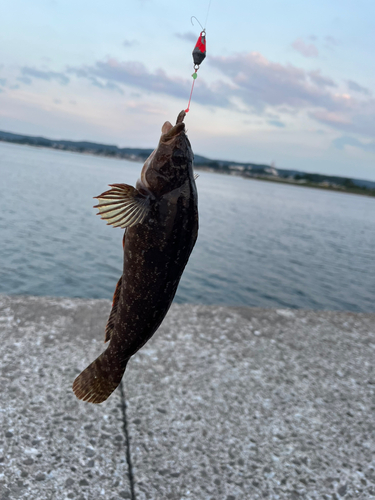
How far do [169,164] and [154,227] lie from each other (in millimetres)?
325

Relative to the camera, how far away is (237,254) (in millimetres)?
21000

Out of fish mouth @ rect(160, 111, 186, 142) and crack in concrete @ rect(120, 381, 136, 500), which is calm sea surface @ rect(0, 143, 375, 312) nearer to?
crack in concrete @ rect(120, 381, 136, 500)

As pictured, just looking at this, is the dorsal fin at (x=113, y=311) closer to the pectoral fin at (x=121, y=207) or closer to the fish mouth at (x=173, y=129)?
the pectoral fin at (x=121, y=207)

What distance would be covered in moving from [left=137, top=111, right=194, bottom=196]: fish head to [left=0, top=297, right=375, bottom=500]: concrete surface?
2277 mm

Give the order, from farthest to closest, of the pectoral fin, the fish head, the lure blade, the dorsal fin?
the dorsal fin → the lure blade → the fish head → the pectoral fin

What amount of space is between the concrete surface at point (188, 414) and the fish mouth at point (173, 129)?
8.15ft

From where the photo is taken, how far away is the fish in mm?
1884

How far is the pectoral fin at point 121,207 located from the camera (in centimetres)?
183

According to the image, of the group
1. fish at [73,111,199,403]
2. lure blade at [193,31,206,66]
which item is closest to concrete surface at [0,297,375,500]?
fish at [73,111,199,403]

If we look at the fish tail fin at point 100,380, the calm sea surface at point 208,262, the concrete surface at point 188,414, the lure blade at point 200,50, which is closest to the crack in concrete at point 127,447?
the concrete surface at point 188,414

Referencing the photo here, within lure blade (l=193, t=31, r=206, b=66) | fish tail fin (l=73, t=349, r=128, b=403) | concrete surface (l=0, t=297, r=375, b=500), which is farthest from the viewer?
concrete surface (l=0, t=297, r=375, b=500)

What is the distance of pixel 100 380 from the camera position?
2391 millimetres

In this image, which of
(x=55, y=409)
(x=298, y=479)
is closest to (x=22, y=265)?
(x=55, y=409)

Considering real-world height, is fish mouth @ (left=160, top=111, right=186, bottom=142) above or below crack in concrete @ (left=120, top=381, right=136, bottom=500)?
above
